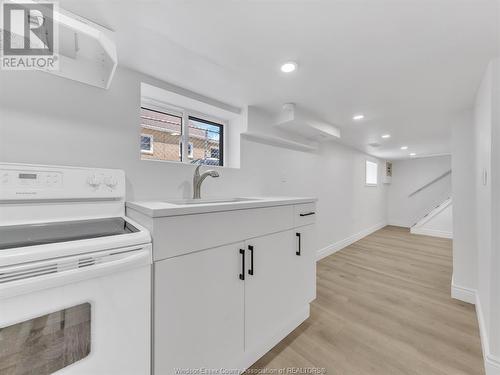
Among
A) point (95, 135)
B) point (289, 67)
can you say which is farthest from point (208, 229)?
point (289, 67)

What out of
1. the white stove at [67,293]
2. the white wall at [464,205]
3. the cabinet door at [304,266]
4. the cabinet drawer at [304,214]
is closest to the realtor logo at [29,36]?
the white stove at [67,293]

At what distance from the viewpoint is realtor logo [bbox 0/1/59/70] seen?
2.60ft

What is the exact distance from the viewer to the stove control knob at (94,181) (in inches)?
42.8

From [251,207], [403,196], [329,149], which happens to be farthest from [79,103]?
[403,196]

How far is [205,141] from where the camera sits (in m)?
1.90

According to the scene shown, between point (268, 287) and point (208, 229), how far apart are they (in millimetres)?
649

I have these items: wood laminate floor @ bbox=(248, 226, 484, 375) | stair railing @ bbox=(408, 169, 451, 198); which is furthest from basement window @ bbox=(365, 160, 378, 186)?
wood laminate floor @ bbox=(248, 226, 484, 375)

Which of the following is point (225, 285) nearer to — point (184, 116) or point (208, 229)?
point (208, 229)

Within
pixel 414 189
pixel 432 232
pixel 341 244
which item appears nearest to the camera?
pixel 341 244

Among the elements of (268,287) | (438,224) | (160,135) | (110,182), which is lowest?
(438,224)

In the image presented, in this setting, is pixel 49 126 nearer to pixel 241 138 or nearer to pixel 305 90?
pixel 241 138

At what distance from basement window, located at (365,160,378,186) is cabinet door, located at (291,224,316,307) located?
379cm

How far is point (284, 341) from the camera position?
4.86 ft

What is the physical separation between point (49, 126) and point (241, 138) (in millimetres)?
1364
